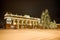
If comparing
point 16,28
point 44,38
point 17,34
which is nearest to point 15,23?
point 16,28

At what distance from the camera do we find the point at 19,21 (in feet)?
3.31

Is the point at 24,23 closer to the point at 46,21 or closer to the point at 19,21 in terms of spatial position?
the point at 19,21

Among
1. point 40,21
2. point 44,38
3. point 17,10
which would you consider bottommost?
point 44,38

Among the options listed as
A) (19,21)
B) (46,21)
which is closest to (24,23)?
(19,21)

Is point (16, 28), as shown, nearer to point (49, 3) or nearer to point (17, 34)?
point (17, 34)

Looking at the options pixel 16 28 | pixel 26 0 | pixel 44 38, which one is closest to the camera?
pixel 44 38

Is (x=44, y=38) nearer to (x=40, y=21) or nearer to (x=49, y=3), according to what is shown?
(x=40, y=21)

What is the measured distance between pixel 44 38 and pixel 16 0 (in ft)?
1.51

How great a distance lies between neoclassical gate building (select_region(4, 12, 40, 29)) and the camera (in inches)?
39.3

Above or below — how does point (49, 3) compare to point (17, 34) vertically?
above

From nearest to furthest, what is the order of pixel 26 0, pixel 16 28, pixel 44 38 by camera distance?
pixel 44 38 → pixel 16 28 → pixel 26 0

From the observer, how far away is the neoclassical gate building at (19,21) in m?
1.00

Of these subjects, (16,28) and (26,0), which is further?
(26,0)

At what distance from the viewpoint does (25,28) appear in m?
1.03
